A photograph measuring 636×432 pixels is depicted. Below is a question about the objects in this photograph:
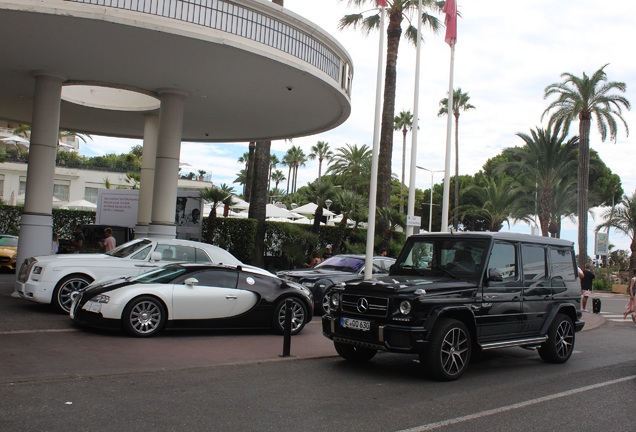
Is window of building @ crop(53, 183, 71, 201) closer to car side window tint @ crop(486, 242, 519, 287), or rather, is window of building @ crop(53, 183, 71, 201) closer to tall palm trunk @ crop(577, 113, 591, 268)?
tall palm trunk @ crop(577, 113, 591, 268)

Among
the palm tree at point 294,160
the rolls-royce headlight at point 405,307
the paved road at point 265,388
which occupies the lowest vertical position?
the paved road at point 265,388

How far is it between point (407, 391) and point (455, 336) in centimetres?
117

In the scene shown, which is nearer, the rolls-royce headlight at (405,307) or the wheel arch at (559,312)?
the rolls-royce headlight at (405,307)

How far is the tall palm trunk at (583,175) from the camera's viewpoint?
117ft

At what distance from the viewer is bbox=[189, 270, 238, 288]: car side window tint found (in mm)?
10742

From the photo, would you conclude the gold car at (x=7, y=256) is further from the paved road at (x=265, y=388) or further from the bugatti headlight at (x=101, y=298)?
the bugatti headlight at (x=101, y=298)

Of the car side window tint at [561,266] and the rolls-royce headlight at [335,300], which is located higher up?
the car side window tint at [561,266]

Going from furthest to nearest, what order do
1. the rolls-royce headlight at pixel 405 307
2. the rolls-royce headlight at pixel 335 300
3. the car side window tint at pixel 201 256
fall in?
the car side window tint at pixel 201 256 < the rolls-royce headlight at pixel 335 300 < the rolls-royce headlight at pixel 405 307

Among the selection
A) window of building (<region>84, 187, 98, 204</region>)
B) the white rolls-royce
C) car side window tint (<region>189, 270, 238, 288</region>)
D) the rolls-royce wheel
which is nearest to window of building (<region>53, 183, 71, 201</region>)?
window of building (<region>84, 187, 98, 204</region>)

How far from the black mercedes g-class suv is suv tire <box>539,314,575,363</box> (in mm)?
17

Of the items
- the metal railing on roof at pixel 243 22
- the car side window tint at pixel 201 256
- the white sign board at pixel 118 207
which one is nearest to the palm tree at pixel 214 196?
the white sign board at pixel 118 207

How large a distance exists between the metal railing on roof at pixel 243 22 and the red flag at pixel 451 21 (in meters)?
4.85

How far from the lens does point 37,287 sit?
458 inches

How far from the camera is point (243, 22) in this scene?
1320 cm
